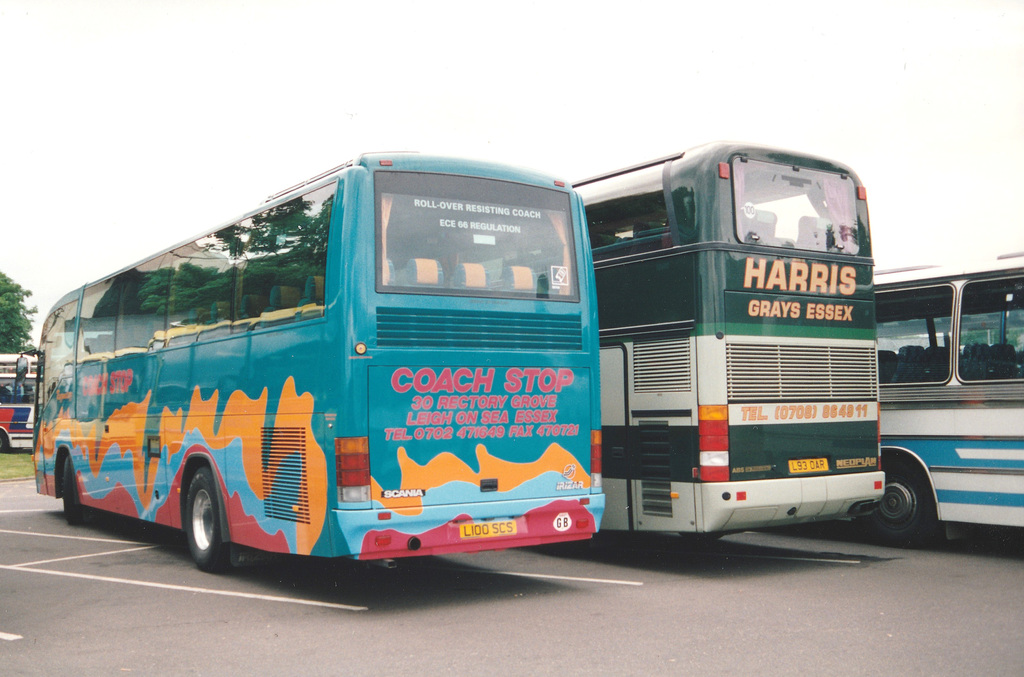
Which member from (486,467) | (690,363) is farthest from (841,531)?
(486,467)

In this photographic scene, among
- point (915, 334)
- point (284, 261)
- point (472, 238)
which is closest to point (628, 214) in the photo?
point (472, 238)

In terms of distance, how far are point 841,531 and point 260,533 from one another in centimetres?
709

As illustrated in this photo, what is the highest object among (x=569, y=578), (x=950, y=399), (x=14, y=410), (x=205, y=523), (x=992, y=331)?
(x=992, y=331)

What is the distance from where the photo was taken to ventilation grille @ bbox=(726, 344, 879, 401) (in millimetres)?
9508

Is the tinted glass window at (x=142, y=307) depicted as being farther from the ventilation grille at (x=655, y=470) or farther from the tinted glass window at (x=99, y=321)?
the ventilation grille at (x=655, y=470)

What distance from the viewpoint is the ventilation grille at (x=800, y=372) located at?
9.51 meters

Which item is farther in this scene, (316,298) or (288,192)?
(288,192)

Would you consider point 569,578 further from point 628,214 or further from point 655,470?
point 628,214

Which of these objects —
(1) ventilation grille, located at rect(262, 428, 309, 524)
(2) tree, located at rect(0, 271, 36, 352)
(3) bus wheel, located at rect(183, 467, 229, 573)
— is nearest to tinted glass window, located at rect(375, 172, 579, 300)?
(1) ventilation grille, located at rect(262, 428, 309, 524)

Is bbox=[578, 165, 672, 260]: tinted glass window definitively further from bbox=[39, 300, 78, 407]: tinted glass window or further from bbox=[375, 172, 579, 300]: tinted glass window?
bbox=[39, 300, 78, 407]: tinted glass window

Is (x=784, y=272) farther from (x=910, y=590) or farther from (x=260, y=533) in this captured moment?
(x=260, y=533)

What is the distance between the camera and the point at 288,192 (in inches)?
368

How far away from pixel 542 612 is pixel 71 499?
9404mm

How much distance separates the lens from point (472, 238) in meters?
8.45
